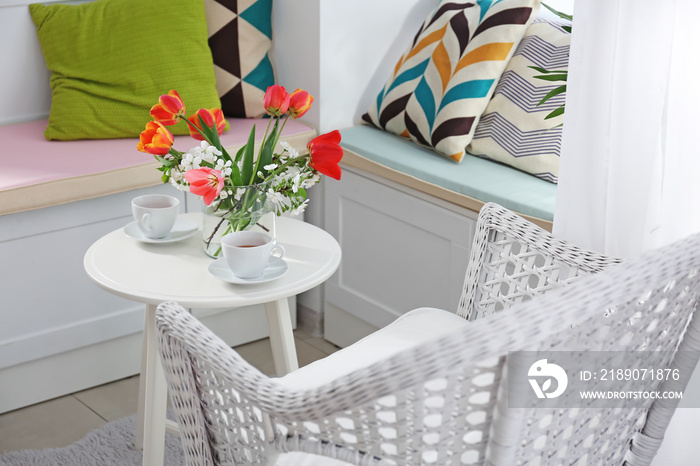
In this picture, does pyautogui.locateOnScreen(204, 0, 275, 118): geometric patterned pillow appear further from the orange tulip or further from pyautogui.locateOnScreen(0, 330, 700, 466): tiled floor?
the orange tulip

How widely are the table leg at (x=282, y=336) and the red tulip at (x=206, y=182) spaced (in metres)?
0.40

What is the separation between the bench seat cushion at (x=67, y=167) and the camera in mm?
2066

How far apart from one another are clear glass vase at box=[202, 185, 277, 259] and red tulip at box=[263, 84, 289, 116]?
0.16m

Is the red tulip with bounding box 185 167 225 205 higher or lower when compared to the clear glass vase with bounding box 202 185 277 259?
higher

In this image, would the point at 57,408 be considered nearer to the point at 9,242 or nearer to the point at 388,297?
the point at 9,242

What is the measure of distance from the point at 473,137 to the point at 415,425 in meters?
1.54

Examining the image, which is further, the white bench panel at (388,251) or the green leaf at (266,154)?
the white bench panel at (388,251)

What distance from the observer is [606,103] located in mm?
1495

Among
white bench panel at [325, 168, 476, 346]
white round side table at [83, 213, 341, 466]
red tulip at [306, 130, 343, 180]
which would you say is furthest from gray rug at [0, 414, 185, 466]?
red tulip at [306, 130, 343, 180]


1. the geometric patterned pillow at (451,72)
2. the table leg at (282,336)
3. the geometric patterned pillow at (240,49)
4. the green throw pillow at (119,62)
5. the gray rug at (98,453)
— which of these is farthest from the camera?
the geometric patterned pillow at (240,49)

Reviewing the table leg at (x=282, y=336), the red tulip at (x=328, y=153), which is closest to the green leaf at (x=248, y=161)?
the red tulip at (x=328, y=153)

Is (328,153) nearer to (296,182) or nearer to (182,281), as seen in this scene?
(296,182)

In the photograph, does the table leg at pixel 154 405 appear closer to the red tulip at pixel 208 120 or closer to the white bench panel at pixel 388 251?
the red tulip at pixel 208 120

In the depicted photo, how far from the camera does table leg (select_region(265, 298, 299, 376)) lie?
1.85 metres
